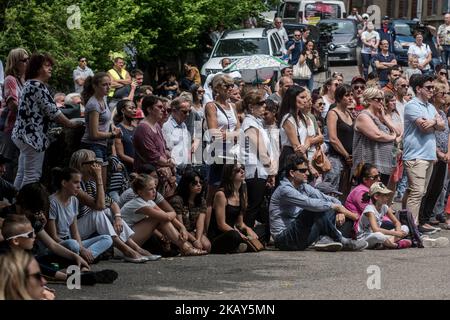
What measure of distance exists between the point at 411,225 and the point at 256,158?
6.74ft

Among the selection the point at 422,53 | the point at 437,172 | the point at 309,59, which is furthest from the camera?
the point at 422,53

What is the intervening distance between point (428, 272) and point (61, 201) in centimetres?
376

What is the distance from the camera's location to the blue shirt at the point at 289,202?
13734mm

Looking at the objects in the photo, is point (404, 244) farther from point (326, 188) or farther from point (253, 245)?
point (253, 245)

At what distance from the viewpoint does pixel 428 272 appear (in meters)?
12.3

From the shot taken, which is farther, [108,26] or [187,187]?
[108,26]

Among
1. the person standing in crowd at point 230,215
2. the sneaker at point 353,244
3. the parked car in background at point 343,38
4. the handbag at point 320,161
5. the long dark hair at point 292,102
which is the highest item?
the long dark hair at point 292,102

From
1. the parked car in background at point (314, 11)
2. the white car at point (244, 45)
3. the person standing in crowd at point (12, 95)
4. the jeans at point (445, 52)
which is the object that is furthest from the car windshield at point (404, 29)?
the person standing in crowd at point (12, 95)

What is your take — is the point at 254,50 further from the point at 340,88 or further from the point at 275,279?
the point at 275,279

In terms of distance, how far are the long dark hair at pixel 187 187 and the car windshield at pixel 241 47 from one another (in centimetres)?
1724

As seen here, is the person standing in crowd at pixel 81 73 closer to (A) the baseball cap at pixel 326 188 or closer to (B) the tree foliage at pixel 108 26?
(B) the tree foliage at pixel 108 26

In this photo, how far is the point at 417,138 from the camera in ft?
50.6

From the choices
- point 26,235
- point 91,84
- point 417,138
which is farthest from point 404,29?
point 26,235
